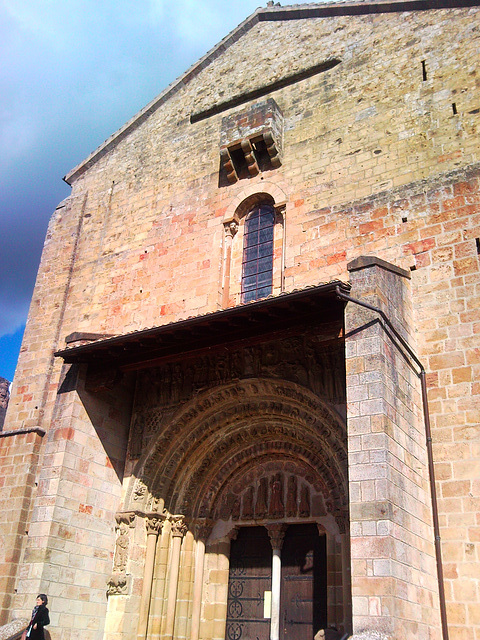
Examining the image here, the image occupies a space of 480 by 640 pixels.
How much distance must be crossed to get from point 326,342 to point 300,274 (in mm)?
1526

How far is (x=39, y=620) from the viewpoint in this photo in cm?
789

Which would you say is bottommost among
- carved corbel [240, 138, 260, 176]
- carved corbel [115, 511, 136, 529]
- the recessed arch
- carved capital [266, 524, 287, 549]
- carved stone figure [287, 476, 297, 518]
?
carved capital [266, 524, 287, 549]

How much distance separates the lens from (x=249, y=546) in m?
9.60

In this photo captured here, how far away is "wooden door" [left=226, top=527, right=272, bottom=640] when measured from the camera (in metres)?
9.03

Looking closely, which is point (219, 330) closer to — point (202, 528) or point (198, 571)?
point (202, 528)

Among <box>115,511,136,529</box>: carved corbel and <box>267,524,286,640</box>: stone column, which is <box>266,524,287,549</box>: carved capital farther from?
<box>115,511,136,529</box>: carved corbel

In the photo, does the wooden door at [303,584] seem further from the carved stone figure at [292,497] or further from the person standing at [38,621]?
the person standing at [38,621]

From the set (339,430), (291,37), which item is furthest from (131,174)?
(339,430)

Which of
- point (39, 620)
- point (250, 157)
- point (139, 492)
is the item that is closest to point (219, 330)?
point (139, 492)

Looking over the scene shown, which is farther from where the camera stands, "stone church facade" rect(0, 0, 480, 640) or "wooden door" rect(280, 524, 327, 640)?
"wooden door" rect(280, 524, 327, 640)

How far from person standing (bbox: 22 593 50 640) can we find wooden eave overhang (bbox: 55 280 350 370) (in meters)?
3.27

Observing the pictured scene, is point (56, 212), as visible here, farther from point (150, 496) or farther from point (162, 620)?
point (162, 620)

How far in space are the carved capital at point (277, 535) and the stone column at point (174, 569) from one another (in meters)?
1.37

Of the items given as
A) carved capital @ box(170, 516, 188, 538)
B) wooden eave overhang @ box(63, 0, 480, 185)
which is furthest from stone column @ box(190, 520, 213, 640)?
wooden eave overhang @ box(63, 0, 480, 185)
